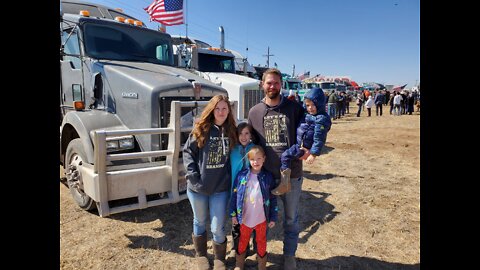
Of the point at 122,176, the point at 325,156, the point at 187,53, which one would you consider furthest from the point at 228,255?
the point at 325,156

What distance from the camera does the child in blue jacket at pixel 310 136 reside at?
8.52 ft

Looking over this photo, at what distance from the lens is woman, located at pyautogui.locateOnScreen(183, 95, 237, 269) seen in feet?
8.87

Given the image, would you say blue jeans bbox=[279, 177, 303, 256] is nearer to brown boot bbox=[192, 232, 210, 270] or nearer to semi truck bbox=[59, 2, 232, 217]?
brown boot bbox=[192, 232, 210, 270]

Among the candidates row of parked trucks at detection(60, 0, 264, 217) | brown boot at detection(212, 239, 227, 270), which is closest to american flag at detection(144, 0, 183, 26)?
row of parked trucks at detection(60, 0, 264, 217)


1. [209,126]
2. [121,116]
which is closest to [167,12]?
[121,116]

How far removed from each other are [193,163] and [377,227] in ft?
9.68

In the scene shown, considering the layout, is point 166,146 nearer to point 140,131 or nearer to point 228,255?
point 140,131

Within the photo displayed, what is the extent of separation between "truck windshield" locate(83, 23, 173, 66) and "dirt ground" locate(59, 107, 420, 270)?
2.47 metres

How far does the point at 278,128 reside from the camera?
2.72 metres

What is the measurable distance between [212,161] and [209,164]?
0.13 feet

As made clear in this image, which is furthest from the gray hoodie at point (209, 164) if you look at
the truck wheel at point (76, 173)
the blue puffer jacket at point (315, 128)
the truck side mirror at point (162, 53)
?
the truck side mirror at point (162, 53)

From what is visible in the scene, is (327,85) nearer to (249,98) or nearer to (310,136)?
(249,98)

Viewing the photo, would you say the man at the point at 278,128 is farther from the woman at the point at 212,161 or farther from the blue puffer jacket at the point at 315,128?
the woman at the point at 212,161
